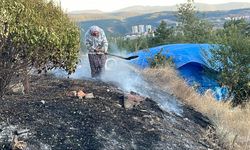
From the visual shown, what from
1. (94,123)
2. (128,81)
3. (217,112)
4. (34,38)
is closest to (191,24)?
(128,81)

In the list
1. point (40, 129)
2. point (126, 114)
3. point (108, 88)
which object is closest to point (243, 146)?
point (126, 114)

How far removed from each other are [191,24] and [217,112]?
55.5 ft

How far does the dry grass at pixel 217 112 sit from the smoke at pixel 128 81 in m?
0.50

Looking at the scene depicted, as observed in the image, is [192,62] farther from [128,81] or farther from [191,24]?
[191,24]

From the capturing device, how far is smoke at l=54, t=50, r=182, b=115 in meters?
9.29

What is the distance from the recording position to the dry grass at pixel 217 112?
7.77 metres

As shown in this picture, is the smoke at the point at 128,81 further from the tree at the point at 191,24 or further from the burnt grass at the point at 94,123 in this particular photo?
the tree at the point at 191,24

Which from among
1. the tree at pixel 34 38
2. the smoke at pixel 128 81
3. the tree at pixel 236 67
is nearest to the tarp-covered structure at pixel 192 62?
the tree at pixel 236 67

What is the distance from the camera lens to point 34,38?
18.9 feet

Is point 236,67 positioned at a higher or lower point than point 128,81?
lower

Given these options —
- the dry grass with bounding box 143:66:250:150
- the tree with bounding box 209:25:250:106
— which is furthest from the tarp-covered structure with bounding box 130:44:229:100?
the dry grass with bounding box 143:66:250:150

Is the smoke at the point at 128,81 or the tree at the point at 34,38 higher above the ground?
the tree at the point at 34,38

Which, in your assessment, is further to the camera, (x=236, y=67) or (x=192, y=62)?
(x=192, y=62)

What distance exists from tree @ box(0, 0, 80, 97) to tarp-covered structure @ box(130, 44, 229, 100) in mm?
8255
